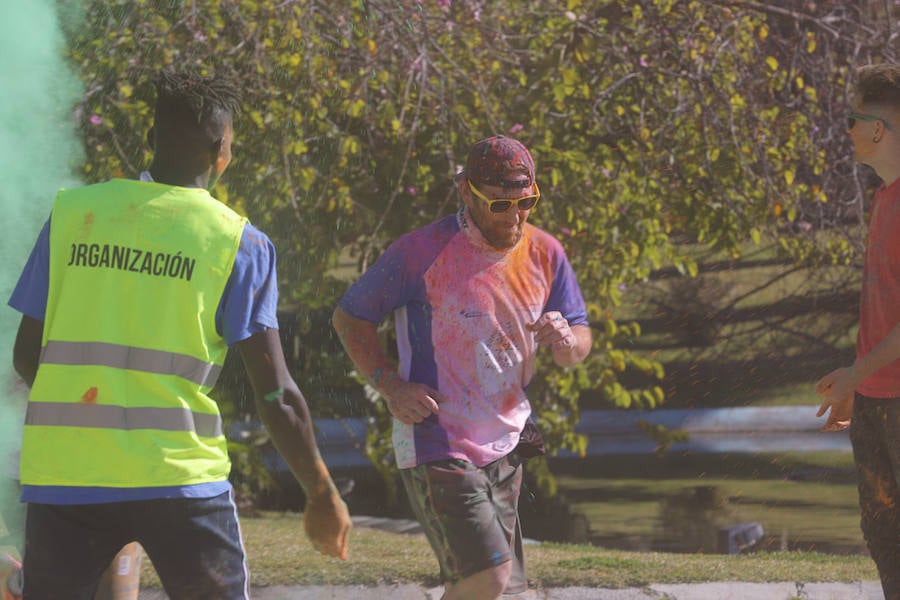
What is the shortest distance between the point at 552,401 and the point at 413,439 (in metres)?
3.67

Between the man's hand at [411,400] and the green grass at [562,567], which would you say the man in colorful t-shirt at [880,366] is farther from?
the green grass at [562,567]

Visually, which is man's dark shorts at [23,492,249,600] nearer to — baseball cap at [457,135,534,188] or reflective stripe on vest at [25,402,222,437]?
reflective stripe on vest at [25,402,222,437]

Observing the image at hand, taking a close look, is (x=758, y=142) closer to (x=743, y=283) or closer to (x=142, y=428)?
(x=142, y=428)

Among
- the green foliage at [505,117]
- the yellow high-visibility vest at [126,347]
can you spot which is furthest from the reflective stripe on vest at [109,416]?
the green foliage at [505,117]

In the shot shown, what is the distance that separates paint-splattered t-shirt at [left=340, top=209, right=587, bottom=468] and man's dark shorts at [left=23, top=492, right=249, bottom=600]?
1002 millimetres

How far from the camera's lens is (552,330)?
11.5ft

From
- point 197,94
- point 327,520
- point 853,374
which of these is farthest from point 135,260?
point 853,374

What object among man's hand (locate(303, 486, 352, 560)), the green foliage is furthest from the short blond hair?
the green foliage

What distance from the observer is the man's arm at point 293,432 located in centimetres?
272

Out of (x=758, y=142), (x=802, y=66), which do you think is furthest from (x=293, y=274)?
(x=802, y=66)

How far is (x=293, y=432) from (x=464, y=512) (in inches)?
33.3

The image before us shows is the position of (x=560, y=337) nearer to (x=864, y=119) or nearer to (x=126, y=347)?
(x=864, y=119)

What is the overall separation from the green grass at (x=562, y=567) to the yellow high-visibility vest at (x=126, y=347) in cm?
248

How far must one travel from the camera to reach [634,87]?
685 cm
